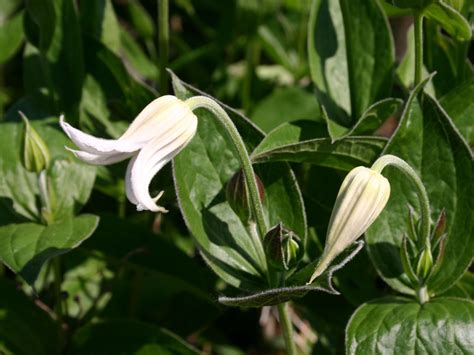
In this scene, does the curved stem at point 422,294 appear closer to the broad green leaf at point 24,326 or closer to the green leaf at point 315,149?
the green leaf at point 315,149

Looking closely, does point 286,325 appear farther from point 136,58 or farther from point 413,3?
point 136,58

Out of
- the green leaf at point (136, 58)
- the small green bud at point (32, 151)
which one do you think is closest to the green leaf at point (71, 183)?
the small green bud at point (32, 151)

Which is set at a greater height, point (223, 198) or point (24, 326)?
point (223, 198)

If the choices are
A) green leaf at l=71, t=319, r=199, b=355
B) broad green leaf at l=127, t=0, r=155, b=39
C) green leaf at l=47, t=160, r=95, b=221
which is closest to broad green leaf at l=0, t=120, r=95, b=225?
green leaf at l=47, t=160, r=95, b=221

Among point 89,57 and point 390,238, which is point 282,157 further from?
point 89,57

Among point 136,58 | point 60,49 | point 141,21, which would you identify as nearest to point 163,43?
point 60,49

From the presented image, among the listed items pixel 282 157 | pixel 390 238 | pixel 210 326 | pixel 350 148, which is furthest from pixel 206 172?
pixel 210 326
